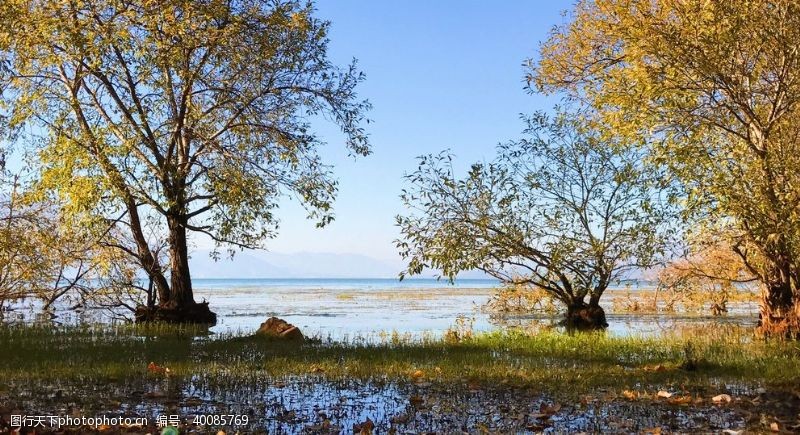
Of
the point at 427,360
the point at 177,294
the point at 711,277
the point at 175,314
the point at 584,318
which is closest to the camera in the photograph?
the point at 427,360

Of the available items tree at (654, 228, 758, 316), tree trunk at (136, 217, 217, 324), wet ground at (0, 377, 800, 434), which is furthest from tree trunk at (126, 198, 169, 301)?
tree at (654, 228, 758, 316)

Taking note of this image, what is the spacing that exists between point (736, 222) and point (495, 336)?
6.76m

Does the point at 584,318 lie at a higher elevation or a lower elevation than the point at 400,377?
lower

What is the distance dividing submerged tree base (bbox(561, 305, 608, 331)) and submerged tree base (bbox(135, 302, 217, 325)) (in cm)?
1337

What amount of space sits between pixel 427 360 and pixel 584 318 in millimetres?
13800

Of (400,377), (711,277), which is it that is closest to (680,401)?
(400,377)

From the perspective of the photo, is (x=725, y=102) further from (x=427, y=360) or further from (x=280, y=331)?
(x=280, y=331)

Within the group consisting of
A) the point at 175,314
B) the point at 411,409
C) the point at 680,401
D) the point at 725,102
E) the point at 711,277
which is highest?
the point at 725,102

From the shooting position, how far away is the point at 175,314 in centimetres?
2402

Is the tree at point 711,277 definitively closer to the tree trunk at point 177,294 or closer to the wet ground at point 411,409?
the wet ground at point 411,409

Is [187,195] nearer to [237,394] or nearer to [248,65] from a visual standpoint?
[248,65]

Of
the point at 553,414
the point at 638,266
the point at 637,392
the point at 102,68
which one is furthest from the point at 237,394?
the point at 638,266

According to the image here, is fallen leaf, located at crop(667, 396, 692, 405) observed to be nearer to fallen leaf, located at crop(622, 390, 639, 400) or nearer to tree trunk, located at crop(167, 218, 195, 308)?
fallen leaf, located at crop(622, 390, 639, 400)

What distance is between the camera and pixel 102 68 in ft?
69.5
